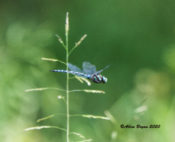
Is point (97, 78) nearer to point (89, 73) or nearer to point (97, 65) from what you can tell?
point (89, 73)

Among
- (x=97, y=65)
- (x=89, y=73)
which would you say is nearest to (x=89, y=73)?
(x=89, y=73)

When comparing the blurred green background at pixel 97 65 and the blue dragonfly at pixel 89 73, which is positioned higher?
the blurred green background at pixel 97 65

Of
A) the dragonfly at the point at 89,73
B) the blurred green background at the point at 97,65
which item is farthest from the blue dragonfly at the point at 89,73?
the blurred green background at the point at 97,65

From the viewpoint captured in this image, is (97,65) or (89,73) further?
(97,65)

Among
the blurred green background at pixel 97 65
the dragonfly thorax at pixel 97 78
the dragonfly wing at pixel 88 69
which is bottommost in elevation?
the dragonfly thorax at pixel 97 78

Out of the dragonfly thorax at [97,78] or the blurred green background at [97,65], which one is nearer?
the dragonfly thorax at [97,78]

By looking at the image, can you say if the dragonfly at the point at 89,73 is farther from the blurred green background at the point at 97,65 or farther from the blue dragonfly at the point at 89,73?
the blurred green background at the point at 97,65

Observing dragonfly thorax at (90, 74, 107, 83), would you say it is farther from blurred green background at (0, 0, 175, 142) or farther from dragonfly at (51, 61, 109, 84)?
blurred green background at (0, 0, 175, 142)

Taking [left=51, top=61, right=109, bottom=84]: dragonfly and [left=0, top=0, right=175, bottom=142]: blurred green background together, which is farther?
[left=0, top=0, right=175, bottom=142]: blurred green background

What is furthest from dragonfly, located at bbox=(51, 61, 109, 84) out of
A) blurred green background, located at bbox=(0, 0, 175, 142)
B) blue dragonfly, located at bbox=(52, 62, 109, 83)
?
blurred green background, located at bbox=(0, 0, 175, 142)
